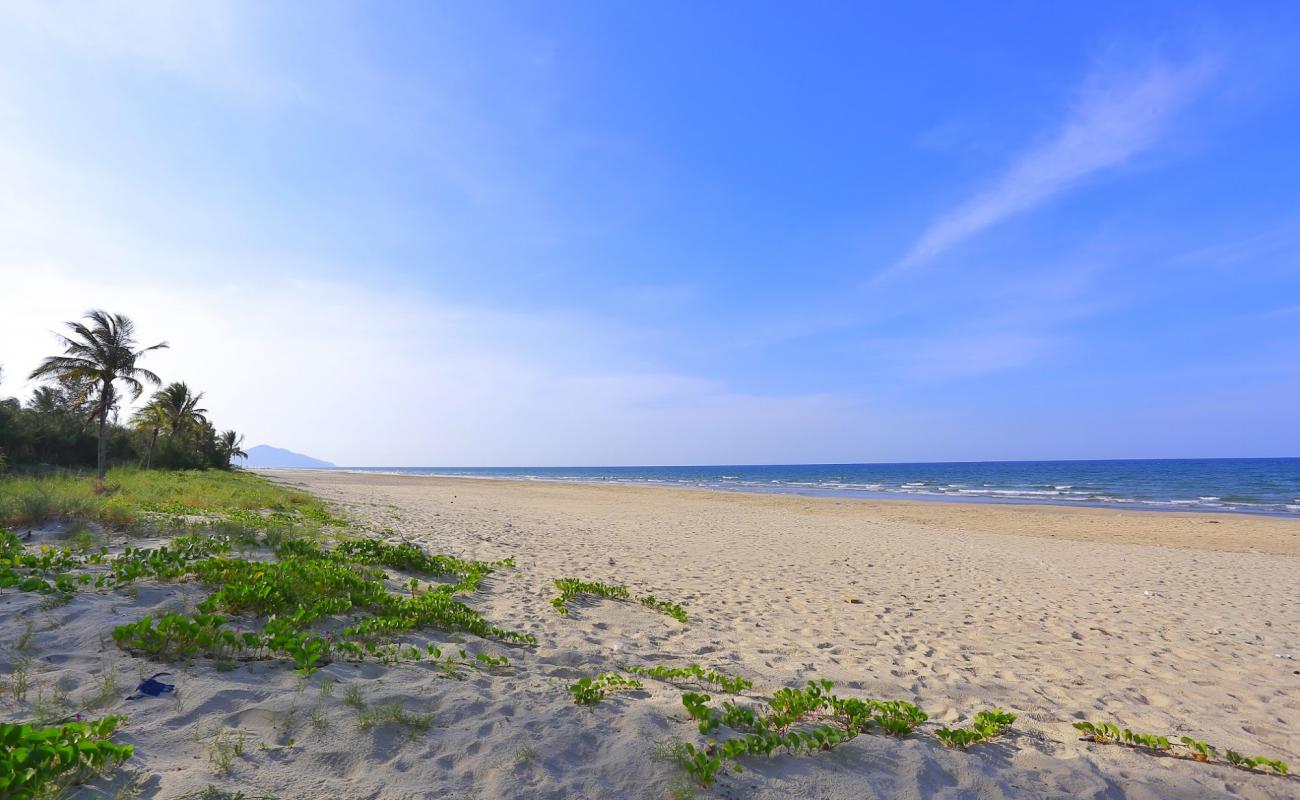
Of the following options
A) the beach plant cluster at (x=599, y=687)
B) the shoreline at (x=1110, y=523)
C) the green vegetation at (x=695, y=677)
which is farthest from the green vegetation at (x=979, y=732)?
the shoreline at (x=1110, y=523)

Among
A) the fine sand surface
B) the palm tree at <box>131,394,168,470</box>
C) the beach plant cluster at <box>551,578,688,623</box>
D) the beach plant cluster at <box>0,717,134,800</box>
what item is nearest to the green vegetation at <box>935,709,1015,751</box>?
the fine sand surface

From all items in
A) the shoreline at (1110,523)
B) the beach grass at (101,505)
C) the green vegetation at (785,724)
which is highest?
the beach grass at (101,505)

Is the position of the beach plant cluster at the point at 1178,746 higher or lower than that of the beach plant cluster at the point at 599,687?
lower

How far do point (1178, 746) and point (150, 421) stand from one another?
146 feet

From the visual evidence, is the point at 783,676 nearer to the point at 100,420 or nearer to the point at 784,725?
the point at 784,725

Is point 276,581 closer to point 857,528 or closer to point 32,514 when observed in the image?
point 32,514

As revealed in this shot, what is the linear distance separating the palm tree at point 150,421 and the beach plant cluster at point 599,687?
125 feet

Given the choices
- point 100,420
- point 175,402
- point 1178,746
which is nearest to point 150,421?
point 175,402

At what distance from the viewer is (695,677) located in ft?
16.6

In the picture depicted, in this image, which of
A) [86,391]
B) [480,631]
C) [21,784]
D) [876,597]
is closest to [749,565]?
[876,597]

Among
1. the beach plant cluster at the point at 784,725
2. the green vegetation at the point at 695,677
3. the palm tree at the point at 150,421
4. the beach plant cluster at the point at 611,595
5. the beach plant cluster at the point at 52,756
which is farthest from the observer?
the palm tree at the point at 150,421

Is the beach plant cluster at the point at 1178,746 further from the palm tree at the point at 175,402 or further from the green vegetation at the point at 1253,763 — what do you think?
the palm tree at the point at 175,402

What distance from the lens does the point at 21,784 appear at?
2.25 meters

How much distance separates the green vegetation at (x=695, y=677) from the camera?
183 inches
